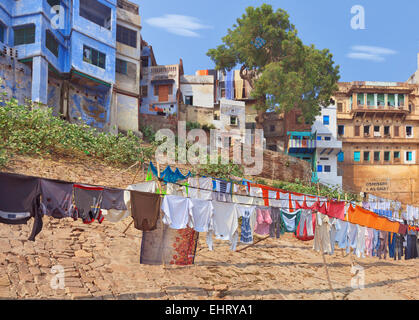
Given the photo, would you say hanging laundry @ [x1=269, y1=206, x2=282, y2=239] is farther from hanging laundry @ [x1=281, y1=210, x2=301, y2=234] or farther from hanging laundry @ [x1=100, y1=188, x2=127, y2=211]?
hanging laundry @ [x1=100, y1=188, x2=127, y2=211]

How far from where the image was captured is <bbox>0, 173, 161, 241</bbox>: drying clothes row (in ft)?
23.7

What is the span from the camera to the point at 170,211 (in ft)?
30.7

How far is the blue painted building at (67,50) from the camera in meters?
22.5

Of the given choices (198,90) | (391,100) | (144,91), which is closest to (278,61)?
(198,90)

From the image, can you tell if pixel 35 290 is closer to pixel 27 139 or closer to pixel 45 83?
pixel 27 139

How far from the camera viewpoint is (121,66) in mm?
29391

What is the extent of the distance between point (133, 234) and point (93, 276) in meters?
3.39

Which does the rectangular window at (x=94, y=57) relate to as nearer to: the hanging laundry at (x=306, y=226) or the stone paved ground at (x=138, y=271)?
the stone paved ground at (x=138, y=271)

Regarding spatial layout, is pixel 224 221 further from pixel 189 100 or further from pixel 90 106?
pixel 189 100

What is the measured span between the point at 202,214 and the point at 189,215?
16.3 inches

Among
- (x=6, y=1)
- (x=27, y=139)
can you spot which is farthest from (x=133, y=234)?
(x=6, y=1)

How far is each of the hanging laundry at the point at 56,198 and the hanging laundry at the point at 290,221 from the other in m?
6.45

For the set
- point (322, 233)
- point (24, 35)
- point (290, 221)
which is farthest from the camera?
point (24, 35)

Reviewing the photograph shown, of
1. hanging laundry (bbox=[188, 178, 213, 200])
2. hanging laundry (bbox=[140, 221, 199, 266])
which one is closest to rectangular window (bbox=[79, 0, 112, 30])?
hanging laundry (bbox=[188, 178, 213, 200])
